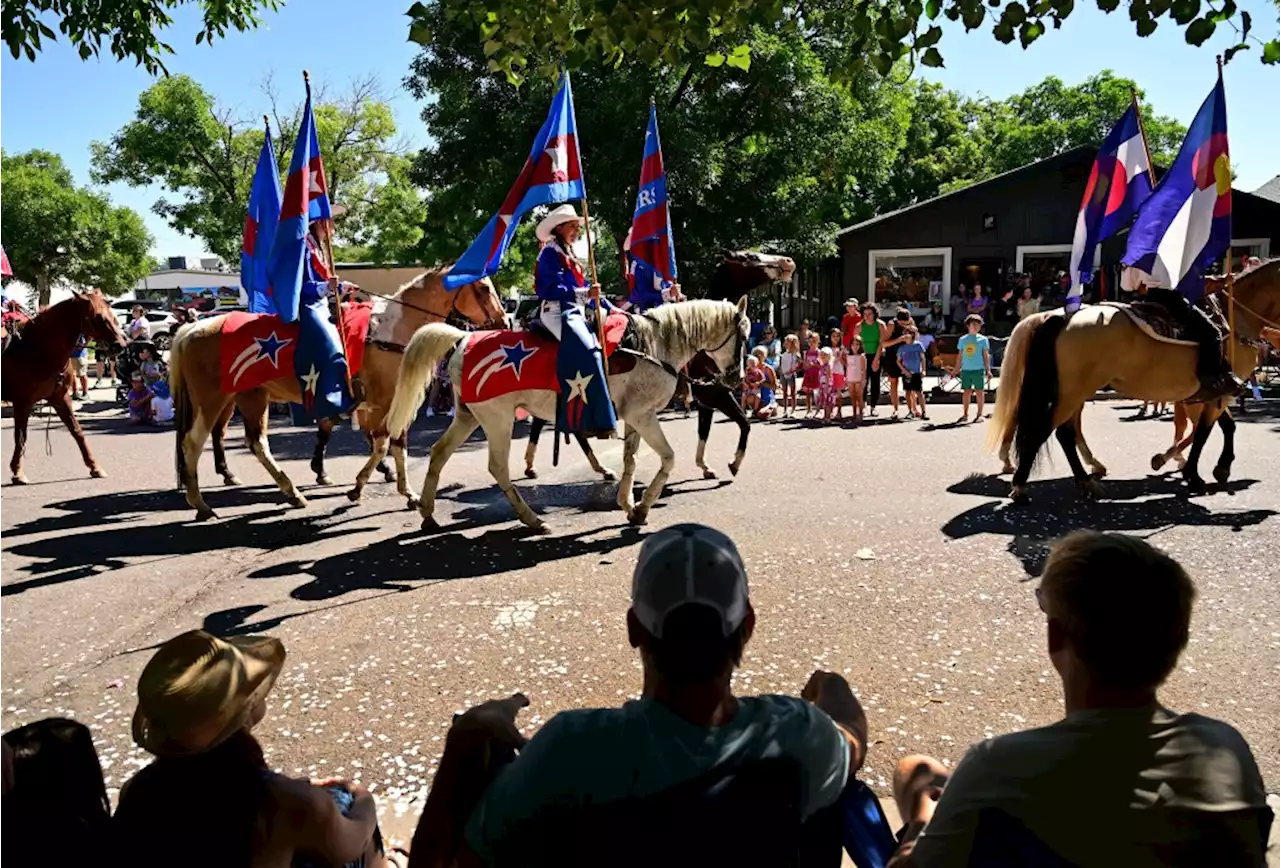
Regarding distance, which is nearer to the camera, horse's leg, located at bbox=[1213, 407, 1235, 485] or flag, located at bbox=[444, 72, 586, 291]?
flag, located at bbox=[444, 72, 586, 291]

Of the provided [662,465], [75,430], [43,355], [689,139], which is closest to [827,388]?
[689,139]

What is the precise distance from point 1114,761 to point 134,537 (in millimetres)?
7783

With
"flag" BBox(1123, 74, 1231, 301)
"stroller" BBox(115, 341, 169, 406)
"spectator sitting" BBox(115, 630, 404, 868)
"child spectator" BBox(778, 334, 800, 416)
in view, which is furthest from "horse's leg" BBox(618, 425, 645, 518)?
"stroller" BBox(115, 341, 169, 406)

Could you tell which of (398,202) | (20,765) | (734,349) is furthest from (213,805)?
(398,202)

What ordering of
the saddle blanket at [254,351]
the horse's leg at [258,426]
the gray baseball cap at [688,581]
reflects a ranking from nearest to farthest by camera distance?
1. the gray baseball cap at [688,581]
2. the saddle blanket at [254,351]
3. the horse's leg at [258,426]

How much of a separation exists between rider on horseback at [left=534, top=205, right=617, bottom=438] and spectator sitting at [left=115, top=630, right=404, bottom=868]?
5119mm

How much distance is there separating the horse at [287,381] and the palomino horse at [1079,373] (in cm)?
478

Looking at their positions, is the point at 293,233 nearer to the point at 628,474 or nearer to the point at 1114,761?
the point at 628,474

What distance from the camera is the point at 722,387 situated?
902cm

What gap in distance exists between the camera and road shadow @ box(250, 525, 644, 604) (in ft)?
20.1

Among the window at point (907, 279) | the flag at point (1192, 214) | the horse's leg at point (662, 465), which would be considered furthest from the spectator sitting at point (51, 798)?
the window at point (907, 279)

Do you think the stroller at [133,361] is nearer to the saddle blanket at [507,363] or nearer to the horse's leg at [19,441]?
the horse's leg at [19,441]

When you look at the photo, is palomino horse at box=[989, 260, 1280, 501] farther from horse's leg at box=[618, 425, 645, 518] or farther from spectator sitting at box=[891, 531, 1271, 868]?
spectator sitting at box=[891, 531, 1271, 868]

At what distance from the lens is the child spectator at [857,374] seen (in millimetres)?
14617
